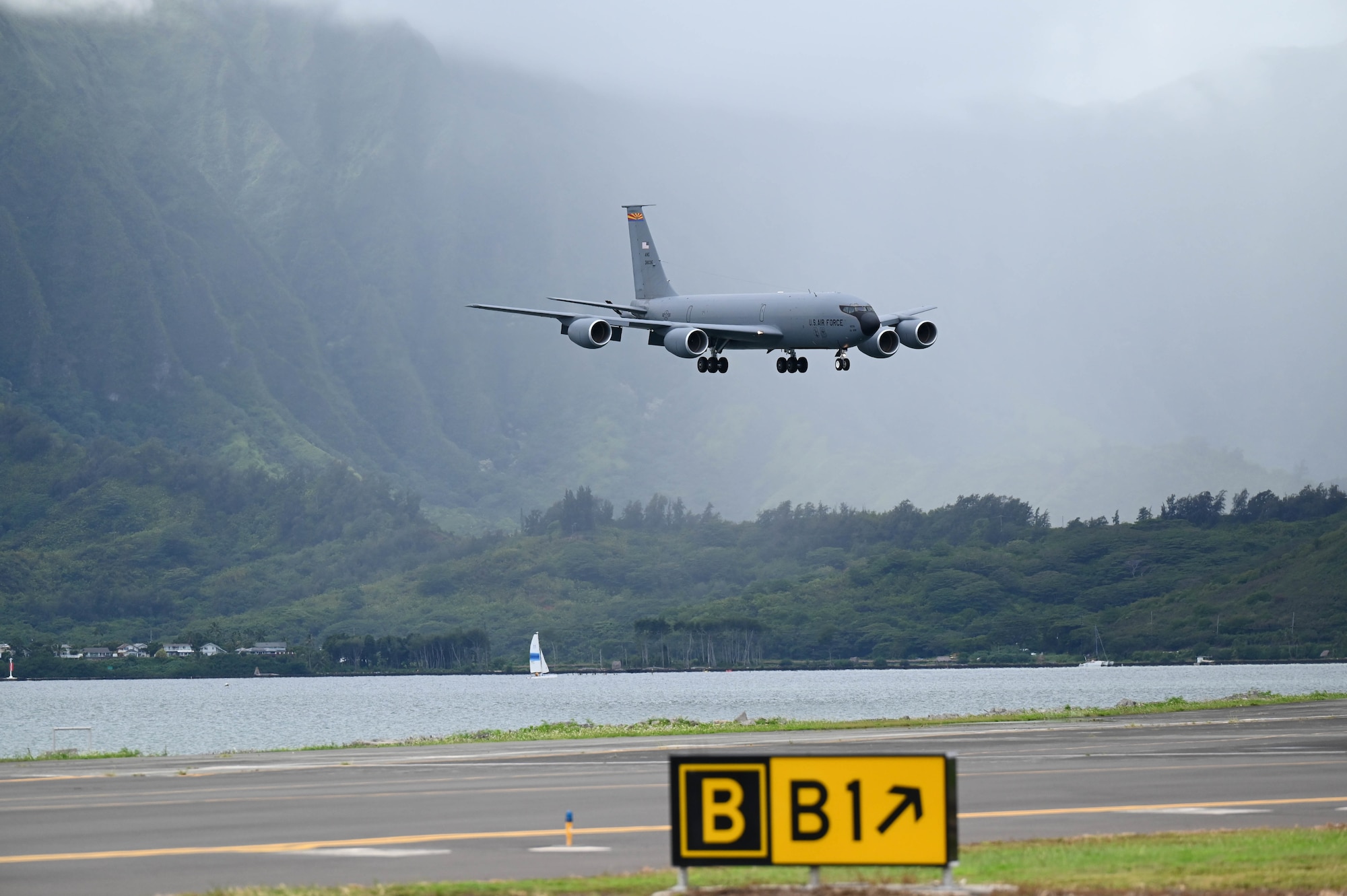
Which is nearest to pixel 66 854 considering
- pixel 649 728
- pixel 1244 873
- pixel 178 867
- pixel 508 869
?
pixel 178 867

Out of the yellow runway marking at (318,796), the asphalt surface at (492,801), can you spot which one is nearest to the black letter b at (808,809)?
the asphalt surface at (492,801)

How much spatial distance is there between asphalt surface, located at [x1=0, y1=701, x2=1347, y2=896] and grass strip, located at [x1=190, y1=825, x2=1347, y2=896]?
1.67 metres

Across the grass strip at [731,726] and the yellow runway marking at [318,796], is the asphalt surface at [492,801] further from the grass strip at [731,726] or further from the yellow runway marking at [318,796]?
the grass strip at [731,726]

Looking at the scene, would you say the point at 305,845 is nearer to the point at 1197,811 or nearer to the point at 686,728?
the point at 1197,811

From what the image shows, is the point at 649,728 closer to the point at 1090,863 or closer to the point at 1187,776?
the point at 1187,776

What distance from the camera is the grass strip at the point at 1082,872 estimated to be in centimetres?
2302

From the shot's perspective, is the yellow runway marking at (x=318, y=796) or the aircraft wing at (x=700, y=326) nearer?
the yellow runway marking at (x=318, y=796)

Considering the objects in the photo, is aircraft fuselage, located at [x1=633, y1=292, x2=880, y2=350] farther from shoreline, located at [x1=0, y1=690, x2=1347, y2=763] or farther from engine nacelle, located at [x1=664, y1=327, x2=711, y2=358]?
shoreline, located at [x1=0, y1=690, x2=1347, y2=763]

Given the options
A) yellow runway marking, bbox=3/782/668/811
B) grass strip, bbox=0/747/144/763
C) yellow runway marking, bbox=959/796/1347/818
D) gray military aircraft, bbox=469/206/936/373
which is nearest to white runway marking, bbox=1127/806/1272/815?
yellow runway marking, bbox=959/796/1347/818

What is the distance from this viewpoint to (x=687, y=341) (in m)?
66.6

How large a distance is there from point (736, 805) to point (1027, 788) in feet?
64.2

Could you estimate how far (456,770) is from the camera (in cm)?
4975

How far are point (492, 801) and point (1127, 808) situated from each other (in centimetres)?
1360

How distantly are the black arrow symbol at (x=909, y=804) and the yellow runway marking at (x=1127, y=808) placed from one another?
1271 cm
